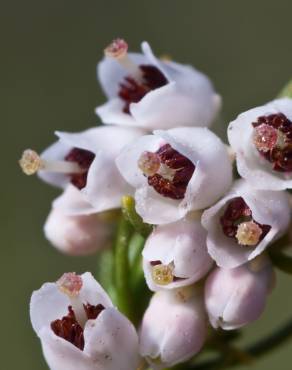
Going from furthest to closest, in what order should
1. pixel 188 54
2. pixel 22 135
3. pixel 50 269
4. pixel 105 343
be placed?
pixel 188 54, pixel 22 135, pixel 50 269, pixel 105 343

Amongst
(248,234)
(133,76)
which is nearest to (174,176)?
(248,234)

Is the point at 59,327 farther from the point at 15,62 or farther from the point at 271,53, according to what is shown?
the point at 15,62

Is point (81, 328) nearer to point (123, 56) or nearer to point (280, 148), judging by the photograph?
point (280, 148)

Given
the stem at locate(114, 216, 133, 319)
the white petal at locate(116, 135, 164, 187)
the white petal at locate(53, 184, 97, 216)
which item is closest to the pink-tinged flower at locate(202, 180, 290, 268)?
the white petal at locate(116, 135, 164, 187)

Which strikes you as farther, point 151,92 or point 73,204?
point 73,204

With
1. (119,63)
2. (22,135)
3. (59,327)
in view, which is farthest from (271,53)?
(59,327)

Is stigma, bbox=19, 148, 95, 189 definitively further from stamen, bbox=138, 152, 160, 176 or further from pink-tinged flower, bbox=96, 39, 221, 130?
stamen, bbox=138, 152, 160, 176
